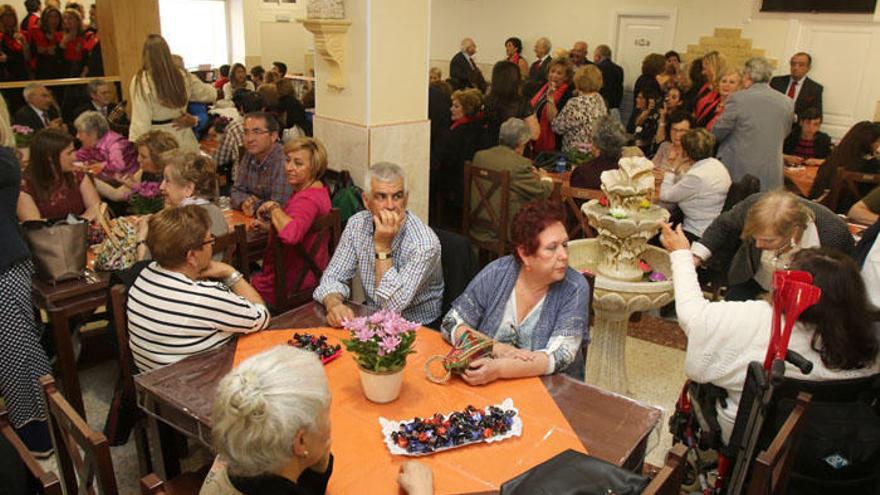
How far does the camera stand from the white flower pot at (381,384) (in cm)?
192

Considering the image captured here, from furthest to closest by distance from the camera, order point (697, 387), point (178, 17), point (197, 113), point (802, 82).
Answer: point (178, 17) < point (802, 82) < point (197, 113) < point (697, 387)

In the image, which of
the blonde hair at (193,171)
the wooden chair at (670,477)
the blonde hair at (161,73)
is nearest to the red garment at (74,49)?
the blonde hair at (161,73)

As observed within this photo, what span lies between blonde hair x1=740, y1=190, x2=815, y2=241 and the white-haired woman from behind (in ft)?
6.90

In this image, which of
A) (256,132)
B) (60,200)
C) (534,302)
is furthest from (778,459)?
(60,200)

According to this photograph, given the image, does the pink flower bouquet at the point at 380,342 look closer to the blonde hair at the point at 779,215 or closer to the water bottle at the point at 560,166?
the blonde hair at the point at 779,215

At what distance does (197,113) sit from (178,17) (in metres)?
8.35

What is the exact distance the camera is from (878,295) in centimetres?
266

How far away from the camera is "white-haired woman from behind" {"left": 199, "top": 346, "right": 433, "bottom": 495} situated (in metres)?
1.37

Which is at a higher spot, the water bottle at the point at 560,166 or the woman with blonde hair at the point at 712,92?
the woman with blonde hair at the point at 712,92

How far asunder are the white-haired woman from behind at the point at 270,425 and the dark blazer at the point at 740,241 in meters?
2.45

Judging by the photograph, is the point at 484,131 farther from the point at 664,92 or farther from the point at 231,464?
the point at 231,464

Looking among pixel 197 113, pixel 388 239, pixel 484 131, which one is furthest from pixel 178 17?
pixel 388 239

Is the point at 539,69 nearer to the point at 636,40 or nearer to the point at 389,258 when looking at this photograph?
the point at 636,40

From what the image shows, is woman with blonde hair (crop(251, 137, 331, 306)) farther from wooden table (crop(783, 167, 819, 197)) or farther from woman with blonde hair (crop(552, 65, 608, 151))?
wooden table (crop(783, 167, 819, 197))
